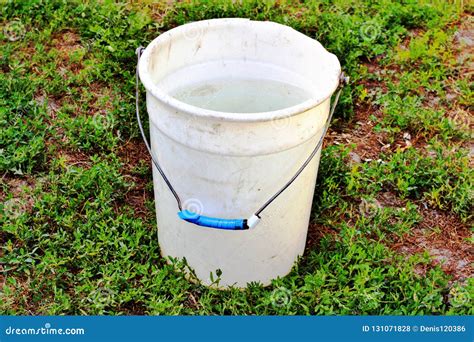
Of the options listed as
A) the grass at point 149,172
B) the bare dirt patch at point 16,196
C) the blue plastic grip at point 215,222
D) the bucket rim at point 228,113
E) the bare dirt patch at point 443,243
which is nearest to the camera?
the bucket rim at point 228,113

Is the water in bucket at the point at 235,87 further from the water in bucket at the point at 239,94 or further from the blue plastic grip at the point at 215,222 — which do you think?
the blue plastic grip at the point at 215,222

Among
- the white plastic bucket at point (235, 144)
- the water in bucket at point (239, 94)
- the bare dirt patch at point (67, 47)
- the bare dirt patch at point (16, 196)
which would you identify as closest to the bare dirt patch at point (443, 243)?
the white plastic bucket at point (235, 144)

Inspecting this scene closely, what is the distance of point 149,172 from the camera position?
3.46 metres

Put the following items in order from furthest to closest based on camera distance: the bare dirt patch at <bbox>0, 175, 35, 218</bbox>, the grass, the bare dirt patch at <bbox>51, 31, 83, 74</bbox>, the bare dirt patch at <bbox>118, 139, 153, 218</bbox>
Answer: the bare dirt patch at <bbox>51, 31, 83, 74</bbox>, the bare dirt patch at <bbox>118, 139, 153, 218</bbox>, the bare dirt patch at <bbox>0, 175, 35, 218</bbox>, the grass

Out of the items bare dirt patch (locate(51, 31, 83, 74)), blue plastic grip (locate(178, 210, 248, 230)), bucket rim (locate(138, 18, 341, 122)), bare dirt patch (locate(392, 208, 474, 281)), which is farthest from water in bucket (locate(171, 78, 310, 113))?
bare dirt patch (locate(51, 31, 83, 74))

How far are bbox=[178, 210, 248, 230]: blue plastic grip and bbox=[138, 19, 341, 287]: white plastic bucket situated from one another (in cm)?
6

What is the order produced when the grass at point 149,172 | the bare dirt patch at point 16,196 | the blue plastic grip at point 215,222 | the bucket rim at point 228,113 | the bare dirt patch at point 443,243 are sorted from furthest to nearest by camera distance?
the bare dirt patch at point 16,196 → the bare dirt patch at point 443,243 → the grass at point 149,172 → the blue plastic grip at point 215,222 → the bucket rim at point 228,113

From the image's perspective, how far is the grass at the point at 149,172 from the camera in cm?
285

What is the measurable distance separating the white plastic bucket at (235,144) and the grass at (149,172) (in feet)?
0.52

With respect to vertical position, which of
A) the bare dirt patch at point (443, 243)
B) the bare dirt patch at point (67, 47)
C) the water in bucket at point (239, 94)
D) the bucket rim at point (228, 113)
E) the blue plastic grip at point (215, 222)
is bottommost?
the bare dirt patch at point (443, 243)

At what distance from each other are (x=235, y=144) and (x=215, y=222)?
1.08ft

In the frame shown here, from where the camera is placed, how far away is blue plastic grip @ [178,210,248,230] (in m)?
2.55

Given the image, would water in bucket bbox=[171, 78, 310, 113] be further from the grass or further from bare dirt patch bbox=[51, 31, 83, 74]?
bare dirt patch bbox=[51, 31, 83, 74]

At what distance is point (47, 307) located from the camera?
280 cm
